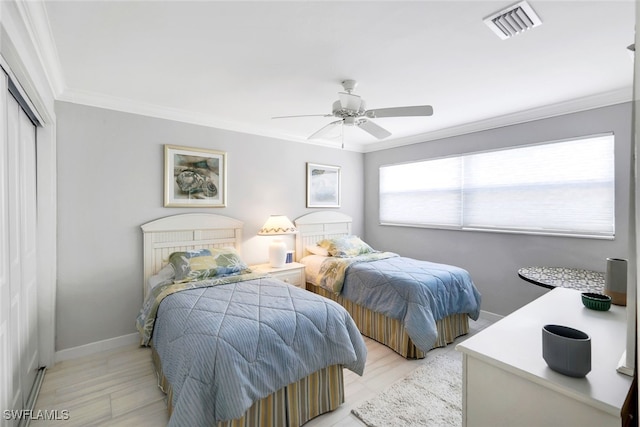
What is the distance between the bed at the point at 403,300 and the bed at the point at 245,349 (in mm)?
774

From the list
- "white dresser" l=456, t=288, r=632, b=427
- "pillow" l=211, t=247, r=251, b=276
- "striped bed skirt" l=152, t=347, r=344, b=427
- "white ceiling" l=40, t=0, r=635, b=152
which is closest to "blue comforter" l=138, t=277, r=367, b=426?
"striped bed skirt" l=152, t=347, r=344, b=427

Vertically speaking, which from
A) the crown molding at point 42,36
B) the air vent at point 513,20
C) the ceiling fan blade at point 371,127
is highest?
the air vent at point 513,20

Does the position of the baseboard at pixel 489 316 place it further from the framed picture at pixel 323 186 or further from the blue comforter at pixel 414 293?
the framed picture at pixel 323 186

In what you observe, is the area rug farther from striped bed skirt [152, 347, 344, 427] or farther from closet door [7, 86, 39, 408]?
closet door [7, 86, 39, 408]

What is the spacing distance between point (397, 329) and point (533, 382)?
6.29 feet

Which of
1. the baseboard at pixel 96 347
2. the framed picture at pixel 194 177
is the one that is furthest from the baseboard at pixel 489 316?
the baseboard at pixel 96 347

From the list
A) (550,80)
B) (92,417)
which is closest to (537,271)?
(550,80)

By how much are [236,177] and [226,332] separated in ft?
7.68

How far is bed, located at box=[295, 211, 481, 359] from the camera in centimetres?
262

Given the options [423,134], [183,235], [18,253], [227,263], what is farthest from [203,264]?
[423,134]

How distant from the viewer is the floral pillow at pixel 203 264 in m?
2.67

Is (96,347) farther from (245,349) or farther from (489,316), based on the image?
(489,316)

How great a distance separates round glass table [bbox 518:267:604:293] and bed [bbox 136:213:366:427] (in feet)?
5.42

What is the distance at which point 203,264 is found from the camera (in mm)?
2787
